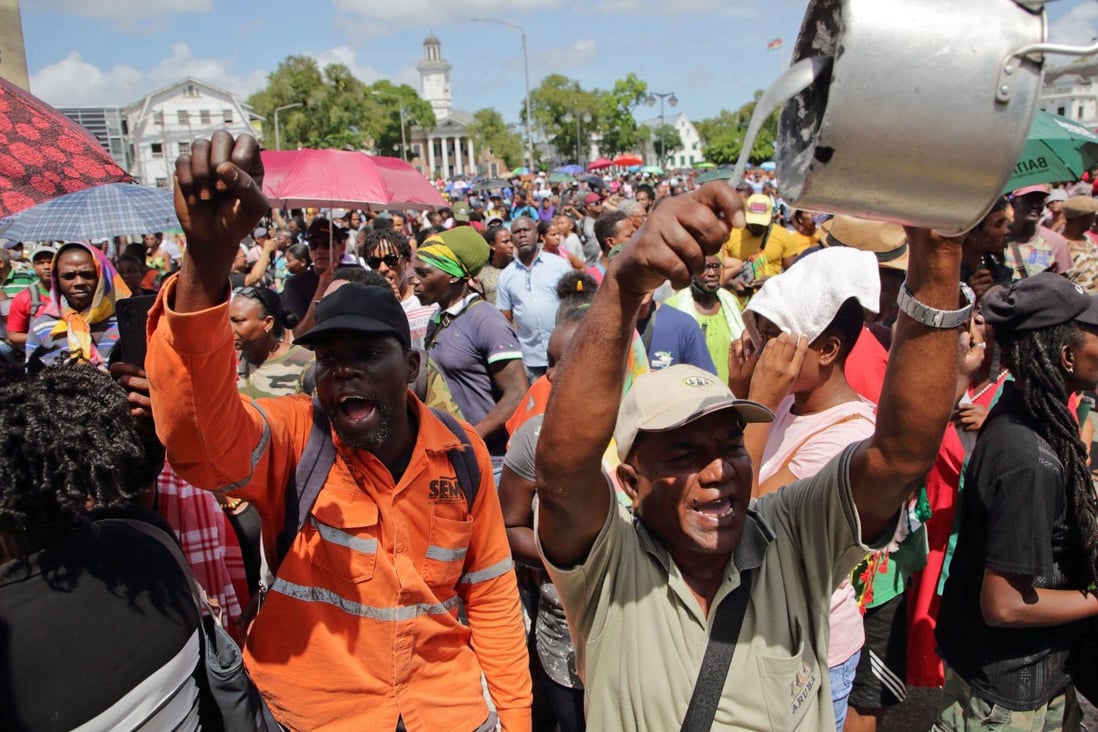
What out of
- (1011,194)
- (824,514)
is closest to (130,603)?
(824,514)

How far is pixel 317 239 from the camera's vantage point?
22.9 feet

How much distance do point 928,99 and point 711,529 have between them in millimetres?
982

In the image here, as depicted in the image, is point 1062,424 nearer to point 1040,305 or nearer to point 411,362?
point 1040,305

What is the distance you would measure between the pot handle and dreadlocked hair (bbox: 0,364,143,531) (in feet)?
6.01

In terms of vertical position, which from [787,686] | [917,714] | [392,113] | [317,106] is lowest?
[917,714]

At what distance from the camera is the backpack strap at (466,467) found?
2.36 meters

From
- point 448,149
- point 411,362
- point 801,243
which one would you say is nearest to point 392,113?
point 448,149

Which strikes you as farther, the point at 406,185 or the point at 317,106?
the point at 317,106

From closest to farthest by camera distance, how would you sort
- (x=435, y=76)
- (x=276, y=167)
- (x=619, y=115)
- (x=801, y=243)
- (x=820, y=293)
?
(x=820, y=293) → (x=276, y=167) → (x=801, y=243) → (x=619, y=115) → (x=435, y=76)

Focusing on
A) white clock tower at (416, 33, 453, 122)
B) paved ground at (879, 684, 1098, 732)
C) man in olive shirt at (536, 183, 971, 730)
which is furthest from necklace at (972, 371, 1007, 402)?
white clock tower at (416, 33, 453, 122)

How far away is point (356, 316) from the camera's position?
2236mm

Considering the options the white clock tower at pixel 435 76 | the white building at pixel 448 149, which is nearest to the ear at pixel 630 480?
the white building at pixel 448 149

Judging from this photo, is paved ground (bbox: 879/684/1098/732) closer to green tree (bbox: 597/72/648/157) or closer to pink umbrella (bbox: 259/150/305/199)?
pink umbrella (bbox: 259/150/305/199)

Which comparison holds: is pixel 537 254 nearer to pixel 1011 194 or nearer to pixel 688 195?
pixel 1011 194
